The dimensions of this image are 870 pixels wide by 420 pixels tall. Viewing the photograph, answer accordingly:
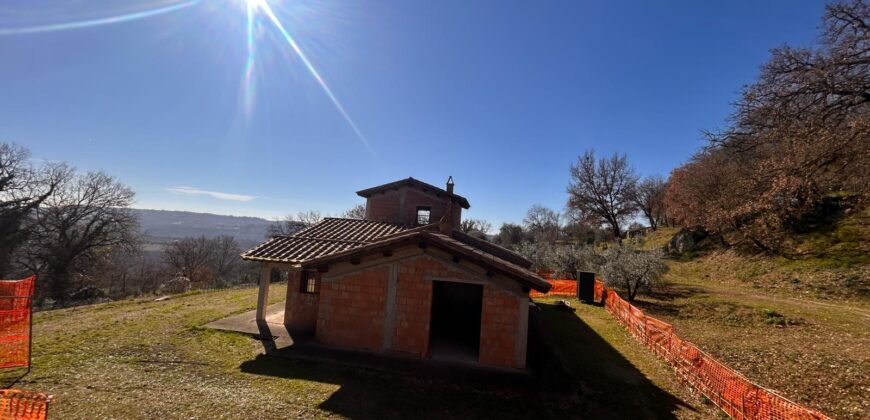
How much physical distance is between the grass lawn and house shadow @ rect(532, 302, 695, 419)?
35mm

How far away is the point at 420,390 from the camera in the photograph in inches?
301

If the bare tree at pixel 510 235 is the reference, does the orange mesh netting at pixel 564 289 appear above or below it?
below

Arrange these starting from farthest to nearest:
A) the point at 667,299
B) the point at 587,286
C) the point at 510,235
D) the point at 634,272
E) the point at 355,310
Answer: the point at 510,235 < the point at 587,286 < the point at 634,272 < the point at 667,299 < the point at 355,310

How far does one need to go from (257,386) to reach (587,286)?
60.8 ft

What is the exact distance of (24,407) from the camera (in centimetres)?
560

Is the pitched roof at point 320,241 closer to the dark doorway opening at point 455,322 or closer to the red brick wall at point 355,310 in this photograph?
the red brick wall at point 355,310

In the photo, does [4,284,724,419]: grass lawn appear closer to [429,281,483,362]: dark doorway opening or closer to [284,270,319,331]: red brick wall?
[284,270,319,331]: red brick wall

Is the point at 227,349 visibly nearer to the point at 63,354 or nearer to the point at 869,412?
the point at 63,354

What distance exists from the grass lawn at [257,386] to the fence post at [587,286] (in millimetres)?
9444

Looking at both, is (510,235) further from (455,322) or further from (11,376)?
(11,376)

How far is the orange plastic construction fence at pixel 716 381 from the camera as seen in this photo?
244 inches

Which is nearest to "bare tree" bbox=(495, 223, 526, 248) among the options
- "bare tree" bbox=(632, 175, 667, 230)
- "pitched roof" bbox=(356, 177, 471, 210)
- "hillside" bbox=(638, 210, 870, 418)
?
"bare tree" bbox=(632, 175, 667, 230)

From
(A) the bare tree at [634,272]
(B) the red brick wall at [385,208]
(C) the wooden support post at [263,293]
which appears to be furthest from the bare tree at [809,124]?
(C) the wooden support post at [263,293]

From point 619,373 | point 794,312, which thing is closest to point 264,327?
point 619,373
